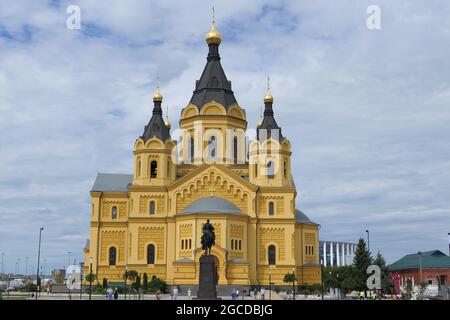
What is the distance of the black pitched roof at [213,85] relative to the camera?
7550 cm

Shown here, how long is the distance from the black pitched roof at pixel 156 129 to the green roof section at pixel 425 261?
3642cm

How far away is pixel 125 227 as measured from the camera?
7225 centimetres

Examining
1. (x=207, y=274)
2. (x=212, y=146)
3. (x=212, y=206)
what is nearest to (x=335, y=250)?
(x=212, y=146)

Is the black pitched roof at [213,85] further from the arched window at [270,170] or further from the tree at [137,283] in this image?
the tree at [137,283]

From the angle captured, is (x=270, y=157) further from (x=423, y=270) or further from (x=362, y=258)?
(x=423, y=270)

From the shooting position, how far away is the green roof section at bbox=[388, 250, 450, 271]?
81.4 metres

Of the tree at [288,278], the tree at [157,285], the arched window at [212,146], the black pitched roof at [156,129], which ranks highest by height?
the black pitched roof at [156,129]

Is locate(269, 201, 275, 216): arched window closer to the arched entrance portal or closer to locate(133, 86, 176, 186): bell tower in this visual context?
the arched entrance portal

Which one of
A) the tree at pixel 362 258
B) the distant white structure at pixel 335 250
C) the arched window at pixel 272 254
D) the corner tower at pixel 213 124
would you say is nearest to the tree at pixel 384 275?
the tree at pixel 362 258

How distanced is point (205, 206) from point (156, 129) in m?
11.9

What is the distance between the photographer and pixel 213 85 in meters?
76.6

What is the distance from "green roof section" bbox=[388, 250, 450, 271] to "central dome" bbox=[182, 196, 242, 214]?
28655mm

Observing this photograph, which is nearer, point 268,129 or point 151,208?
point 151,208
